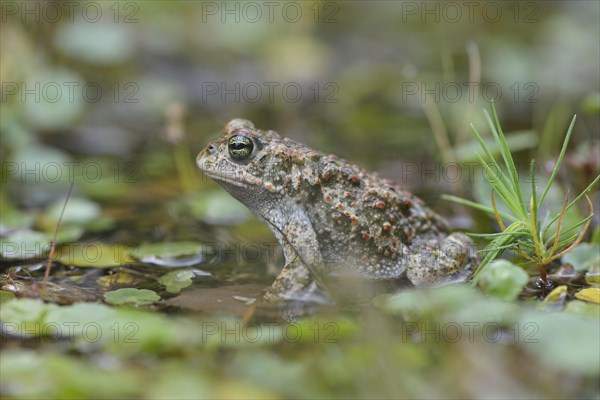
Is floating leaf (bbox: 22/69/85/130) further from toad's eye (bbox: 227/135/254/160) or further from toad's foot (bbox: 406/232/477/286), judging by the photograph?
toad's foot (bbox: 406/232/477/286)

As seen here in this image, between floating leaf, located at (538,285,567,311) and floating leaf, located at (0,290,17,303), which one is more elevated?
floating leaf, located at (538,285,567,311)

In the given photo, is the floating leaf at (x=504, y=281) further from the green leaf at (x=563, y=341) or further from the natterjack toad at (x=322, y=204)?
the natterjack toad at (x=322, y=204)

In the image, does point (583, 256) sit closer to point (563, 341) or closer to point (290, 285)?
point (563, 341)

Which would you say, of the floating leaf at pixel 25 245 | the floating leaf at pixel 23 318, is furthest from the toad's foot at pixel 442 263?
the floating leaf at pixel 25 245

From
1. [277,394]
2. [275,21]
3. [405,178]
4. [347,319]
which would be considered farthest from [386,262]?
[275,21]

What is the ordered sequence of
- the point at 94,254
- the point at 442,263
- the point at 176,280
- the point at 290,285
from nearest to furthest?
the point at 290,285
the point at 442,263
the point at 176,280
the point at 94,254

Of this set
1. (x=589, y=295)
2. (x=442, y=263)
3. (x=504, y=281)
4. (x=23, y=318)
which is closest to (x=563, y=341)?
(x=504, y=281)

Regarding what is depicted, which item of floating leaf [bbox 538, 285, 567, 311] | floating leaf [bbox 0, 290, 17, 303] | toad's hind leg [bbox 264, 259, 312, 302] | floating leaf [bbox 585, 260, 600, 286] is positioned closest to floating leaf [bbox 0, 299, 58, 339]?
floating leaf [bbox 0, 290, 17, 303]
